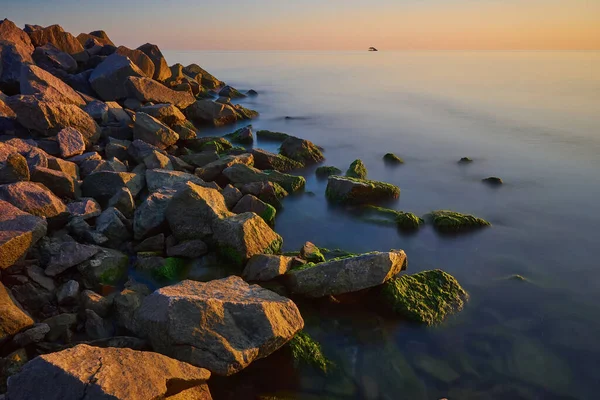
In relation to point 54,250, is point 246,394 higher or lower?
lower

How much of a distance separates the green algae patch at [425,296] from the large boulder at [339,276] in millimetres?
392

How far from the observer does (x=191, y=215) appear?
376 inches

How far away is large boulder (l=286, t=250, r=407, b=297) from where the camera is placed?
8.16 metres

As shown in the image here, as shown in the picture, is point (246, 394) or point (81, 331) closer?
point (246, 394)

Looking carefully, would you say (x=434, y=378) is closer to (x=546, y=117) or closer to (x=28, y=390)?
(x=28, y=390)

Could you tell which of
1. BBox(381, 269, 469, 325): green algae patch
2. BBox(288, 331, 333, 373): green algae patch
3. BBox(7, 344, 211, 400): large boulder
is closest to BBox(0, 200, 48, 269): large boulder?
BBox(7, 344, 211, 400): large boulder

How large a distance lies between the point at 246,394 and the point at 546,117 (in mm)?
36236

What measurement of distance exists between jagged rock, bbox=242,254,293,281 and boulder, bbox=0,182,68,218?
4.23 meters

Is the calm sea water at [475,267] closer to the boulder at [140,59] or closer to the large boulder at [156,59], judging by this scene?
the large boulder at [156,59]

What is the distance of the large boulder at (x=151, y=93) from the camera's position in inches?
832

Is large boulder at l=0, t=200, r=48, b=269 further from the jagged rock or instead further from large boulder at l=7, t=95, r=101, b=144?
large boulder at l=7, t=95, r=101, b=144

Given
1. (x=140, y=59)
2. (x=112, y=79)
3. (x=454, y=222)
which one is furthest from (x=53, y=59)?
(x=454, y=222)

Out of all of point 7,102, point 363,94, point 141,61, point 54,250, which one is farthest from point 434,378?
point 363,94

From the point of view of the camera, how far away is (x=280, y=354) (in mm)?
6863
